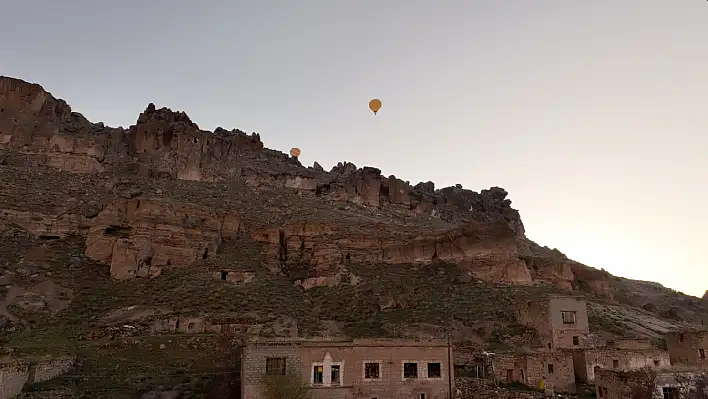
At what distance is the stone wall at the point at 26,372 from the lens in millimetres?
24812

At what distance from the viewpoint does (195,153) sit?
65062 mm

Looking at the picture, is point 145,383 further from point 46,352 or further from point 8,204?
point 8,204

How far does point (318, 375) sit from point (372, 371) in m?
2.41

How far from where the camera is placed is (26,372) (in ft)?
85.6

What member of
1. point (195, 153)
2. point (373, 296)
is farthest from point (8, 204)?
point (373, 296)

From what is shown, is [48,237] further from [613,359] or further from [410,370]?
[613,359]

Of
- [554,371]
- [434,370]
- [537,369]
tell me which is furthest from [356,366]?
[554,371]

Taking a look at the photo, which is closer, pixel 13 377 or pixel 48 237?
pixel 13 377

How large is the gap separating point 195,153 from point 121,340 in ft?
115

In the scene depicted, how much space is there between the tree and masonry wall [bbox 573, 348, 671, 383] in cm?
1565

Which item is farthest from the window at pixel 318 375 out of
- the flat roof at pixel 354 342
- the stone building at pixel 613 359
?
the stone building at pixel 613 359

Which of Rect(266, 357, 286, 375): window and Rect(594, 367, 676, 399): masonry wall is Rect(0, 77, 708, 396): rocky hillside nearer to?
Rect(266, 357, 286, 375): window

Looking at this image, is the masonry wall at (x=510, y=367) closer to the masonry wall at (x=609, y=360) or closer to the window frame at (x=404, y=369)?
the masonry wall at (x=609, y=360)

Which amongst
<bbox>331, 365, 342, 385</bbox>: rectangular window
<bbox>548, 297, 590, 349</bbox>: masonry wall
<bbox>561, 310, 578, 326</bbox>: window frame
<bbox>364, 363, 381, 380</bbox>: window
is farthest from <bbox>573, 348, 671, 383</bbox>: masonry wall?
<bbox>331, 365, 342, 385</bbox>: rectangular window
